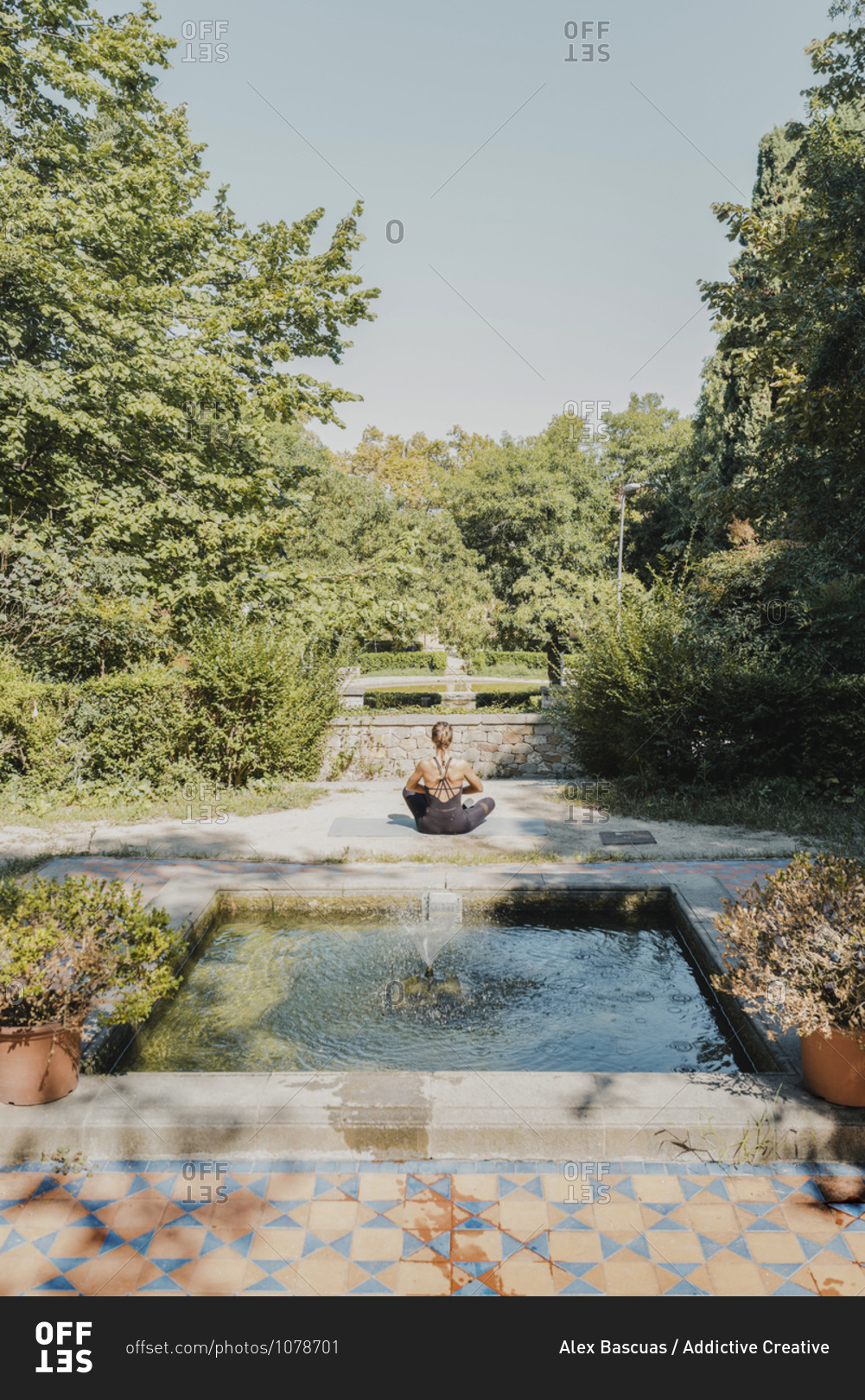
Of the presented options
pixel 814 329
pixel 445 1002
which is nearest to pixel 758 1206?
pixel 445 1002

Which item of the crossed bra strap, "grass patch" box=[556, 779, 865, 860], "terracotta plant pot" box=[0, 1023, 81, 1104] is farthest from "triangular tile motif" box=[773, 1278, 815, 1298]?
"grass patch" box=[556, 779, 865, 860]

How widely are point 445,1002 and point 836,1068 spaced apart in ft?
7.29

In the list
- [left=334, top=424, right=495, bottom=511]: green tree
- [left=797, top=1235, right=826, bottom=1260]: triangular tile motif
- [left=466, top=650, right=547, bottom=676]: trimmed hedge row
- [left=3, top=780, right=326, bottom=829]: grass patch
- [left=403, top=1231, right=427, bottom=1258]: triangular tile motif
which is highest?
[left=334, top=424, right=495, bottom=511]: green tree

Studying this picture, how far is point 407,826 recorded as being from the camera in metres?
8.73

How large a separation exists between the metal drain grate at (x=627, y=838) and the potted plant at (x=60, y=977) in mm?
5155

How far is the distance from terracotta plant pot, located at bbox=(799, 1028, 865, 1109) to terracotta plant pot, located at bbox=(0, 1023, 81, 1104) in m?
3.04

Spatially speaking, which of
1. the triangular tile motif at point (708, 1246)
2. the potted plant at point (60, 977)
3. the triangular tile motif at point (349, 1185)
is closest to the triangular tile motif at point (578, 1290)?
the triangular tile motif at point (708, 1246)

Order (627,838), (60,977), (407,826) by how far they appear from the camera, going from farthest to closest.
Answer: (407,826) → (627,838) → (60,977)

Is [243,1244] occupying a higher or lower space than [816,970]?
lower

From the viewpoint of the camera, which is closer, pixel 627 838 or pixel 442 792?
pixel 442 792

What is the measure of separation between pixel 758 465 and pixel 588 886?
8637 millimetres

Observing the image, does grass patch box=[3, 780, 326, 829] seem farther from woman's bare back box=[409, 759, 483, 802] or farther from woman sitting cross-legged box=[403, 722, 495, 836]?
woman's bare back box=[409, 759, 483, 802]

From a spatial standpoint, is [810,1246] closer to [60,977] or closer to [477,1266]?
[477,1266]

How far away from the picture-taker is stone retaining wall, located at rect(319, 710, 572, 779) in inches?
500
